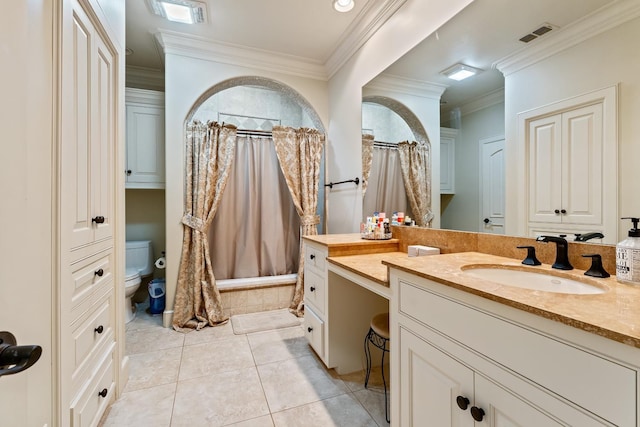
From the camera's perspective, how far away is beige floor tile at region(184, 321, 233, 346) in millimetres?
2324

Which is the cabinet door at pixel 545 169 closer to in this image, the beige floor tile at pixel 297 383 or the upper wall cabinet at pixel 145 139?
the beige floor tile at pixel 297 383

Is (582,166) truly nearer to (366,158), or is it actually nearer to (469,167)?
(469,167)

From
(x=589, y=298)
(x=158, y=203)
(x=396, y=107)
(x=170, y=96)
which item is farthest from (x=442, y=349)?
(x=158, y=203)

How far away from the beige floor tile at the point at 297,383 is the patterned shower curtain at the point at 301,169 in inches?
39.3

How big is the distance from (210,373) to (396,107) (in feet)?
7.50

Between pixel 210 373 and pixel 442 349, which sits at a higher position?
pixel 442 349

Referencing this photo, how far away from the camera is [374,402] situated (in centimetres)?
158

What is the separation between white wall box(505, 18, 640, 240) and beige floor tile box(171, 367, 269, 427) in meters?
1.80

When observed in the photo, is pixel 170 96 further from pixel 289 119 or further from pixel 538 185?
pixel 538 185

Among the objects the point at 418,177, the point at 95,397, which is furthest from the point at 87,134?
the point at 418,177

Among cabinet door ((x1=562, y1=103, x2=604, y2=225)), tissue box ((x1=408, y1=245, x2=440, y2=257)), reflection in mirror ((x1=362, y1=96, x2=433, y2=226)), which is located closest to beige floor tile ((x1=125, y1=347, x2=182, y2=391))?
tissue box ((x1=408, y1=245, x2=440, y2=257))

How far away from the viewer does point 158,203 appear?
10.8 ft

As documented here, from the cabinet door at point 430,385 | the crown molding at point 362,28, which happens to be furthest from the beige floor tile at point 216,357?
the crown molding at point 362,28

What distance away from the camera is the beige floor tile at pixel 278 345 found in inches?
81.5
